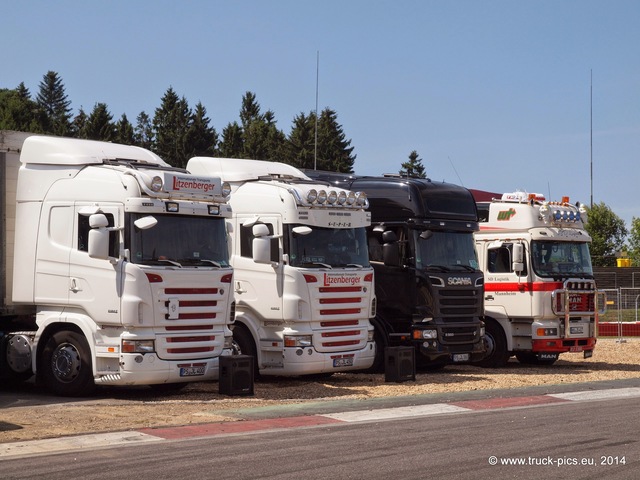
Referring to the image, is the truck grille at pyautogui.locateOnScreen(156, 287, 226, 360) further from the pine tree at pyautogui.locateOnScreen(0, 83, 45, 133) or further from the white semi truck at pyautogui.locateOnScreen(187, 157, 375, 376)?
the pine tree at pyautogui.locateOnScreen(0, 83, 45, 133)

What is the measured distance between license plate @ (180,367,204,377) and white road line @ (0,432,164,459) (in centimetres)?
349

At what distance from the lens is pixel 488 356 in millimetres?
23953

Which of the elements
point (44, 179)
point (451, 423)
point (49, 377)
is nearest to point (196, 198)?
point (44, 179)

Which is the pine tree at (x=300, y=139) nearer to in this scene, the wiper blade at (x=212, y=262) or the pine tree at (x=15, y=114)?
the pine tree at (x=15, y=114)

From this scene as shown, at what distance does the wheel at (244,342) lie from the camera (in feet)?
62.0

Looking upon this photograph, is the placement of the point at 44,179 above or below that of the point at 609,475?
above

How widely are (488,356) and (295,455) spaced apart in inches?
527

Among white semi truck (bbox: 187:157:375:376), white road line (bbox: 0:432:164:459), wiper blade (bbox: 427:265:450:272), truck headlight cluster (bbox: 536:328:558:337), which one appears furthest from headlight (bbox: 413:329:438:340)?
white road line (bbox: 0:432:164:459)

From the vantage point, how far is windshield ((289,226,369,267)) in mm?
18547

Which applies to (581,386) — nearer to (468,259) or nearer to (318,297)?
(468,259)

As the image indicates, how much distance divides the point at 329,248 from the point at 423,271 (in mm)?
2811

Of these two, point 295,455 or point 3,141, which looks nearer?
point 295,455

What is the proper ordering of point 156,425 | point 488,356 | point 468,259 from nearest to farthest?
point 156,425
point 468,259
point 488,356

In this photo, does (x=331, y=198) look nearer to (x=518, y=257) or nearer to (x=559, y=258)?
(x=518, y=257)
